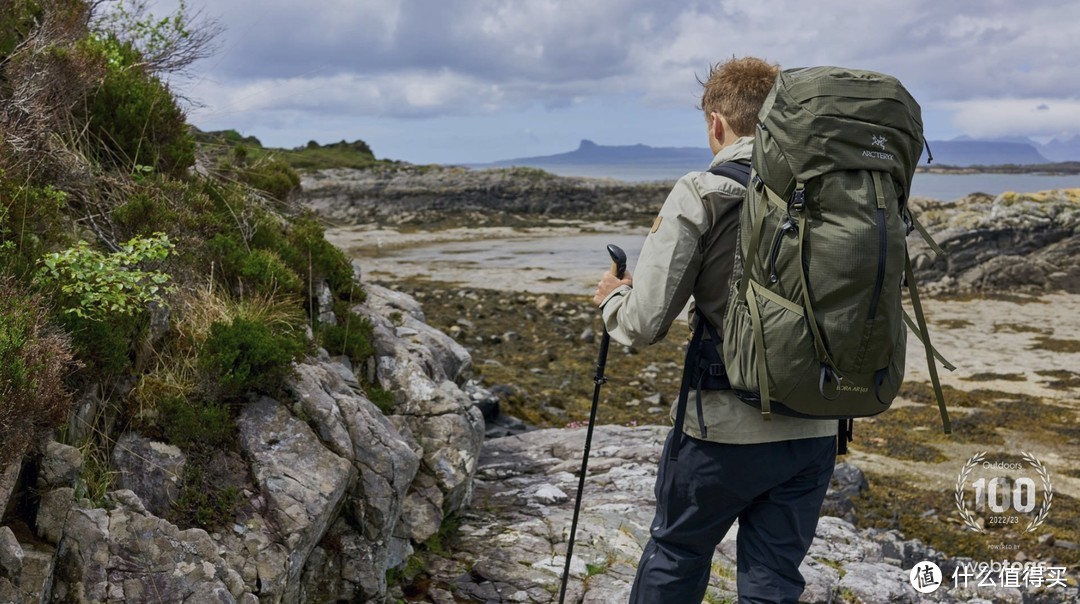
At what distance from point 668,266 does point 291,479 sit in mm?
2885

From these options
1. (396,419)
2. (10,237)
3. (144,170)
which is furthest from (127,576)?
(144,170)

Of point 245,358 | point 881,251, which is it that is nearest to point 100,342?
point 245,358

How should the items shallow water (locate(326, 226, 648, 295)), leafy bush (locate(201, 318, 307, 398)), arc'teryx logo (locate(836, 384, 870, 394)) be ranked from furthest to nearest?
shallow water (locate(326, 226, 648, 295))
leafy bush (locate(201, 318, 307, 398))
arc'teryx logo (locate(836, 384, 870, 394))

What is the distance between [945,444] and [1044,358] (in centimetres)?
780

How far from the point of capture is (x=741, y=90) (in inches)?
152

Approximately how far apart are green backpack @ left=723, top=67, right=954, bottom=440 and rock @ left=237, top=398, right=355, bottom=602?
2871 mm

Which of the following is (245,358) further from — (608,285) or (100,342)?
(608,285)

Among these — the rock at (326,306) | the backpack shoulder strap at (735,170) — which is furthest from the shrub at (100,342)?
the backpack shoulder strap at (735,170)

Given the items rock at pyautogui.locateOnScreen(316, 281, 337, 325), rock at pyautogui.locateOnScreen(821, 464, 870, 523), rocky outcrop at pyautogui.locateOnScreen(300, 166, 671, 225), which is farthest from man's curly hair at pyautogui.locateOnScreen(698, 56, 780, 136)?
rocky outcrop at pyautogui.locateOnScreen(300, 166, 671, 225)

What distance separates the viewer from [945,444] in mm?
13273

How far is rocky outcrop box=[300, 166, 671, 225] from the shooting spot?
5400 cm

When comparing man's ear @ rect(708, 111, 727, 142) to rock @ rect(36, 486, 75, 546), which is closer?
man's ear @ rect(708, 111, 727, 142)

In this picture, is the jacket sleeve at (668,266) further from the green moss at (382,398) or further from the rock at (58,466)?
the green moss at (382,398)

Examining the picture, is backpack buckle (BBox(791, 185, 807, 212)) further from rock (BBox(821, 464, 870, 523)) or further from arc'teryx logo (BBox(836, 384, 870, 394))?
rock (BBox(821, 464, 870, 523))
